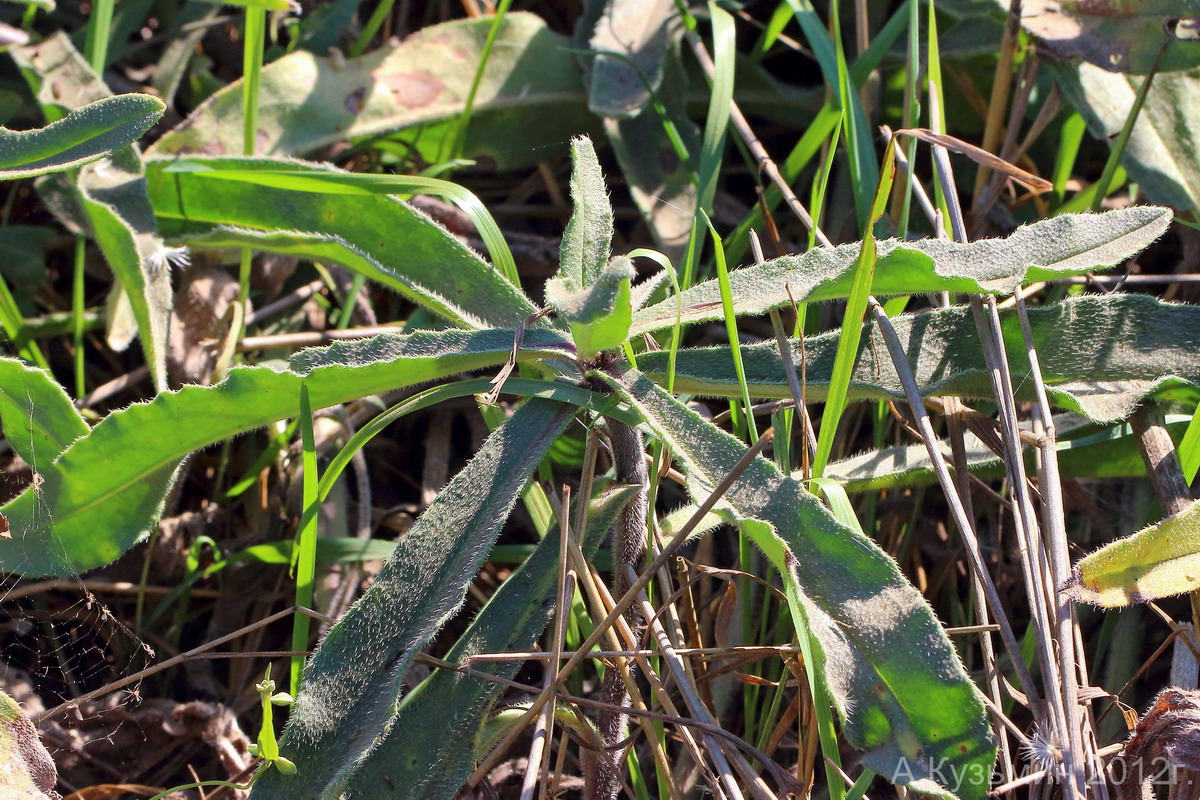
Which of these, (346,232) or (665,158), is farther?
(665,158)

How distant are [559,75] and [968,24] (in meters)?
0.82

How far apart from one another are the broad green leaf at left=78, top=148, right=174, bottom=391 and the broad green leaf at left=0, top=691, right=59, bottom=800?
0.49 metres

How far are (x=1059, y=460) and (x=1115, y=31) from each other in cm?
80

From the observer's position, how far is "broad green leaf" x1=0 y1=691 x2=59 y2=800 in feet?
3.58

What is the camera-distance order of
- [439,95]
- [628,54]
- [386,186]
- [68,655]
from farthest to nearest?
[439,95]
[628,54]
[68,655]
[386,186]

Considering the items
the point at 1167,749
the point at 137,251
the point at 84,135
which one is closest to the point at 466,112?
the point at 137,251

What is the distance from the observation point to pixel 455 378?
1.63 meters

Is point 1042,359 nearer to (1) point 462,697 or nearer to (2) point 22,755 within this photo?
(1) point 462,697

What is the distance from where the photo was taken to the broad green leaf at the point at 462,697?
3.43 feet

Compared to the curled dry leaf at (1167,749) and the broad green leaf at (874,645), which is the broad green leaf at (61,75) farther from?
the curled dry leaf at (1167,749)

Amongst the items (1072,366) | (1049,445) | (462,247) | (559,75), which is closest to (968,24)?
(559,75)

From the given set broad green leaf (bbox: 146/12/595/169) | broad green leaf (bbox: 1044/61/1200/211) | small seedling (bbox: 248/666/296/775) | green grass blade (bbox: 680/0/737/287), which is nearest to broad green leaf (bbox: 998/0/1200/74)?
broad green leaf (bbox: 1044/61/1200/211)

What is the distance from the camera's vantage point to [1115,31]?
168 centimetres

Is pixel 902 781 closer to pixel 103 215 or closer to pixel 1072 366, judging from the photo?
pixel 1072 366
